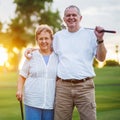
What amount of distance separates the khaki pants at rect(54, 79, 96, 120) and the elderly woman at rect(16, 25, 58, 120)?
3.3 inches

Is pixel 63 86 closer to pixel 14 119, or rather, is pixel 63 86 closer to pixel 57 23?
pixel 14 119

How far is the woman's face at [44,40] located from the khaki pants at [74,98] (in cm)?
43

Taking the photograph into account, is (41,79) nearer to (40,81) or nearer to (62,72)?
(40,81)

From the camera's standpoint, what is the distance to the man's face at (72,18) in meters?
5.65

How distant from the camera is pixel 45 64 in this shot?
5.63m

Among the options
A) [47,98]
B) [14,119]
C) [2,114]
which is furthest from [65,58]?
[2,114]

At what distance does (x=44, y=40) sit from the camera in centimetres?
564

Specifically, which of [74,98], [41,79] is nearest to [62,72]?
[41,79]

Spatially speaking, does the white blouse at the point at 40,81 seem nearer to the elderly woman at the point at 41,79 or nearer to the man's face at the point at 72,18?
the elderly woman at the point at 41,79

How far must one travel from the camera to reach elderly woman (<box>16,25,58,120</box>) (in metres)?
5.61

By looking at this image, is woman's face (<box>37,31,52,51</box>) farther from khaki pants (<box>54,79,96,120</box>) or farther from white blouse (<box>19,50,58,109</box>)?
khaki pants (<box>54,79,96,120</box>)

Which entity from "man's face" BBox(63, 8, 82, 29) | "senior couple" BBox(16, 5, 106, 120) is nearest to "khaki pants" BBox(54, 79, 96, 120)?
"senior couple" BBox(16, 5, 106, 120)

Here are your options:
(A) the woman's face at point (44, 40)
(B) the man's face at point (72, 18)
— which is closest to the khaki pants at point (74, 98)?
(A) the woman's face at point (44, 40)

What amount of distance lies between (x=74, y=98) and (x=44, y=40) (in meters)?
0.78
